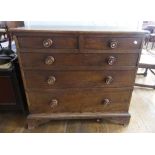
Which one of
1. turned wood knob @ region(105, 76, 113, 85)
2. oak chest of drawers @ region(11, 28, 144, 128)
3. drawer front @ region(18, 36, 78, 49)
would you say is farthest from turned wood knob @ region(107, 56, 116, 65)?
drawer front @ region(18, 36, 78, 49)

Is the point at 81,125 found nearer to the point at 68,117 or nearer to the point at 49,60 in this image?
the point at 68,117

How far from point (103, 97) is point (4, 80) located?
898mm

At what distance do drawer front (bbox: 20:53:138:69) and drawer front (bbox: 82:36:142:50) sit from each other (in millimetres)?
63

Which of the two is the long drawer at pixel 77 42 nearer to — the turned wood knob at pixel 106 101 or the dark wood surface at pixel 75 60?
the dark wood surface at pixel 75 60

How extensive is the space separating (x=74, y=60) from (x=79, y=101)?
1.31 ft

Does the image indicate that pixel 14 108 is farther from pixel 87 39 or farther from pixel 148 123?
pixel 148 123

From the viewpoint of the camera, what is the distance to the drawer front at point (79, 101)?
141 centimetres

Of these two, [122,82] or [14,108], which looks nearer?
[122,82]

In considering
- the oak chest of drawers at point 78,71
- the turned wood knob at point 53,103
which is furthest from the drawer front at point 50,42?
the turned wood knob at point 53,103

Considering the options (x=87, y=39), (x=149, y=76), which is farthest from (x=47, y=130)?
(x=149, y=76)

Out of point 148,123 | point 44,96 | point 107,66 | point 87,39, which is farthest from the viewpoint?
point 148,123

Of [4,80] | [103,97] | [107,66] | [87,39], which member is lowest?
[103,97]

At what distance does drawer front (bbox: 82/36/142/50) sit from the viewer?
3.87 feet

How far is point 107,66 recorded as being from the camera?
1.29 meters
